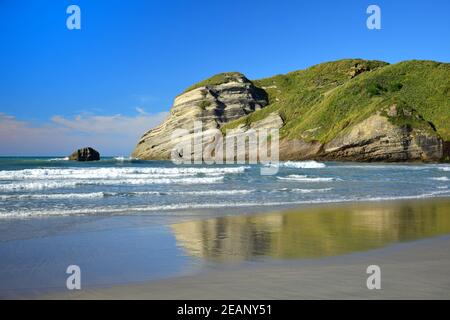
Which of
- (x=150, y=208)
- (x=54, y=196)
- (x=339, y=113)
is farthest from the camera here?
(x=339, y=113)

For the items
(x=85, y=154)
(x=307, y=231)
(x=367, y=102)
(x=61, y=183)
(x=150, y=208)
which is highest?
(x=367, y=102)

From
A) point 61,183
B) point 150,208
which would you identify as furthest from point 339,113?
point 150,208

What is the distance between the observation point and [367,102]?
7012cm

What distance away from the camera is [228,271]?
22.1ft

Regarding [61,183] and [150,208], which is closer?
[150,208]

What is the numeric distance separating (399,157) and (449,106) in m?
15.2

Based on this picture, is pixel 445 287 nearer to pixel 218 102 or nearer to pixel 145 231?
pixel 145 231

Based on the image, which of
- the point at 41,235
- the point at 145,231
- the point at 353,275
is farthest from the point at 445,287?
the point at 41,235

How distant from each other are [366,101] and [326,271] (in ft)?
225

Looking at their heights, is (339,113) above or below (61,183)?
above

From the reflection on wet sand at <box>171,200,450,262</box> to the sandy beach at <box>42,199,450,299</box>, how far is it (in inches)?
1.0

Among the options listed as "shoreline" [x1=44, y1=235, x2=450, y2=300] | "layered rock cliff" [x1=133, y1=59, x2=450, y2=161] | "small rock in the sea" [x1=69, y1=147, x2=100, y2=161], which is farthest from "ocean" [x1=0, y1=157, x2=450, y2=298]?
"small rock in the sea" [x1=69, y1=147, x2=100, y2=161]

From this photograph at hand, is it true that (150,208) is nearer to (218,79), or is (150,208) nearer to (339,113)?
(339,113)
